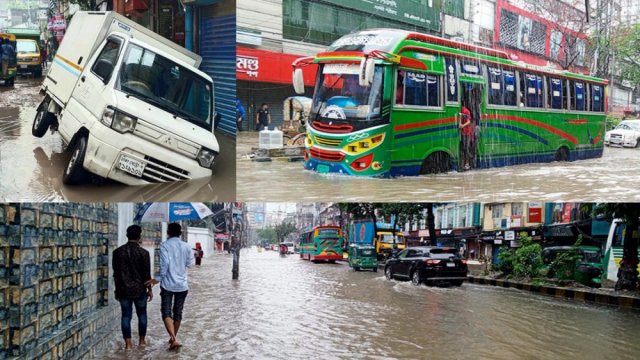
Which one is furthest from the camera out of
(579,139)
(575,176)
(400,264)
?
(400,264)

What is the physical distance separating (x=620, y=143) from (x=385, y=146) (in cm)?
230

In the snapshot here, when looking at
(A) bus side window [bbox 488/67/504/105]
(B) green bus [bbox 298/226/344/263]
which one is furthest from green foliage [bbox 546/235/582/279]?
(B) green bus [bbox 298/226/344/263]

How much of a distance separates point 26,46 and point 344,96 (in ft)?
7.73

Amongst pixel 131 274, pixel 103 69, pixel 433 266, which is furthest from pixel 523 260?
pixel 103 69

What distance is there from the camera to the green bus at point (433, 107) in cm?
520

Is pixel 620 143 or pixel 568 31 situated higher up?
pixel 568 31

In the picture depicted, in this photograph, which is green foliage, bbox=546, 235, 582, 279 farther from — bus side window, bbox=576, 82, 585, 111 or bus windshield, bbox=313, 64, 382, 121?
bus windshield, bbox=313, 64, 382, 121

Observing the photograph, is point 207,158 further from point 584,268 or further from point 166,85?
point 584,268

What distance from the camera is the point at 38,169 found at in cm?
439

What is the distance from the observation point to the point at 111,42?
14.5 feet

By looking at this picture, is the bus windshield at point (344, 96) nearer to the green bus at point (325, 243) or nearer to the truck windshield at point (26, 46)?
the truck windshield at point (26, 46)

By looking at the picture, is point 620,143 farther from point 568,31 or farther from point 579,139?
point 568,31

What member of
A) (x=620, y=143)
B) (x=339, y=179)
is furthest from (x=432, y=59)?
(x=620, y=143)

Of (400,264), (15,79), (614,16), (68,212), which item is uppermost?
(614,16)
